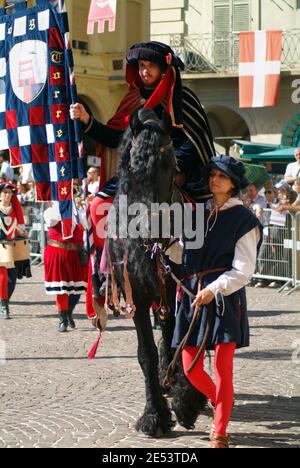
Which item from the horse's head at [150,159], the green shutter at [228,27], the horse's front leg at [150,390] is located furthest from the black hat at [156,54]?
the green shutter at [228,27]

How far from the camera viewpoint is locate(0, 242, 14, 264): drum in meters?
12.8

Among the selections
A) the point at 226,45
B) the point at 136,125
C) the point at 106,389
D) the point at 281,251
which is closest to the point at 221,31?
the point at 226,45

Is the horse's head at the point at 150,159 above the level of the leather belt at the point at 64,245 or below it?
above

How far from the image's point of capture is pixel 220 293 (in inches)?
226

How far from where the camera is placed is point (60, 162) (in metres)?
7.17

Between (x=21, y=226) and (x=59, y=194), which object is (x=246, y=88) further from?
(x=59, y=194)

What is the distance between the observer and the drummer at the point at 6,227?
1258 cm

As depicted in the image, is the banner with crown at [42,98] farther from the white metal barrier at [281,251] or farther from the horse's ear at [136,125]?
the white metal barrier at [281,251]

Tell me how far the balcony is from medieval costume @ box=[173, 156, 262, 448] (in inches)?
961

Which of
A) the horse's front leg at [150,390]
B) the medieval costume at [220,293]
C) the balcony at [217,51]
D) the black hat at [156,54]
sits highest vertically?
the balcony at [217,51]

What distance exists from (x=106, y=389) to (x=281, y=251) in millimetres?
7985

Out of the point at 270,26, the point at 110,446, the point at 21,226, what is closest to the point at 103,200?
the point at 110,446

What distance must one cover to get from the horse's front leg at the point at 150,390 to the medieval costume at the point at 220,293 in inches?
15.6

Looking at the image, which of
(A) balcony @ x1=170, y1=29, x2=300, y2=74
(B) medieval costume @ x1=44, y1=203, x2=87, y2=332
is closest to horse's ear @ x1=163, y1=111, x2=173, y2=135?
(B) medieval costume @ x1=44, y1=203, x2=87, y2=332
